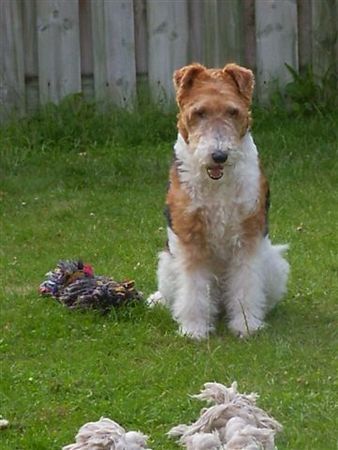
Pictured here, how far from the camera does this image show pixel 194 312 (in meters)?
7.13

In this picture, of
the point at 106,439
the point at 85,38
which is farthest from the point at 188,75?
the point at 85,38

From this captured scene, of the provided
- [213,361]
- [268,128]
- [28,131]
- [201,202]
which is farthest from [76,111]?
[213,361]

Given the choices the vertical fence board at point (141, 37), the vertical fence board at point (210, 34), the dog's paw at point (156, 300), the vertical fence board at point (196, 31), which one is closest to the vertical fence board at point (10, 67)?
the vertical fence board at point (141, 37)

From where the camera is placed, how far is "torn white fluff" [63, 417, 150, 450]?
486 cm

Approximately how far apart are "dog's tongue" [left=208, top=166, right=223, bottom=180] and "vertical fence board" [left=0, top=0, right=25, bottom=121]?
4.82 metres

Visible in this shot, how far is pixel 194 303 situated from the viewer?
714 centimetres

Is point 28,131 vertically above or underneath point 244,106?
underneath

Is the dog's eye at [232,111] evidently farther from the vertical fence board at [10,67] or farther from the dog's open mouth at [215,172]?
the vertical fence board at [10,67]

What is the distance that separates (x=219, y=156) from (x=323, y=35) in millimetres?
5024

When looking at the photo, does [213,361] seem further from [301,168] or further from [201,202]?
[301,168]

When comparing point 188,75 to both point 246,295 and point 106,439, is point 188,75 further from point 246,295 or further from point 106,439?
point 106,439

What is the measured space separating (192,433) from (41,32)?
685 centimetres

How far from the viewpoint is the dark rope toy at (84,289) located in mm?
7449

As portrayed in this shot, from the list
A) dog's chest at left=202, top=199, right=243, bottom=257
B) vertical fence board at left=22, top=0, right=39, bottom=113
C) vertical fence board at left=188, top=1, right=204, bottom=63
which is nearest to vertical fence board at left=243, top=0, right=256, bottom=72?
vertical fence board at left=188, top=1, right=204, bottom=63
